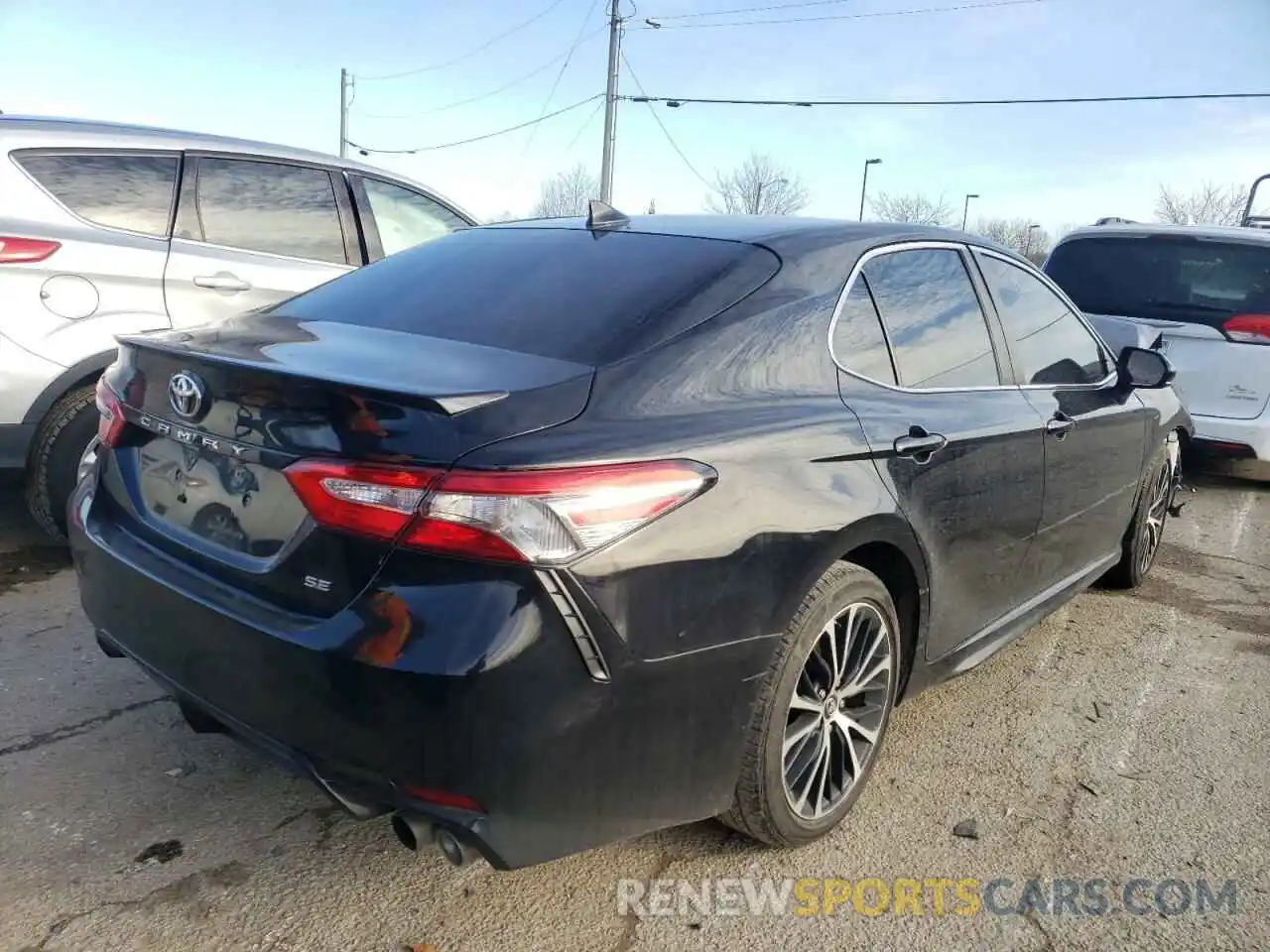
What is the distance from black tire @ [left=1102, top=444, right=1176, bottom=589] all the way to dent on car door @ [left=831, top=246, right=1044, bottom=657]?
149 cm

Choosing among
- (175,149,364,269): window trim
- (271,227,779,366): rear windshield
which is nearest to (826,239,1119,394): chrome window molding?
(271,227,779,366): rear windshield

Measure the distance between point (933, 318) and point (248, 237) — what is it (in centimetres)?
339

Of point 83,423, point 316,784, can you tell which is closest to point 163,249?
point 83,423

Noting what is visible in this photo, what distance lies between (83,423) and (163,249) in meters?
0.86

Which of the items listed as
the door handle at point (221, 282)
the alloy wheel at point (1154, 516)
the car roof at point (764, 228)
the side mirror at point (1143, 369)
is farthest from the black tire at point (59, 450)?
the alloy wheel at point (1154, 516)

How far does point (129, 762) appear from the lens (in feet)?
9.15

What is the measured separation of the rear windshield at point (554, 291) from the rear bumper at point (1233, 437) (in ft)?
17.6

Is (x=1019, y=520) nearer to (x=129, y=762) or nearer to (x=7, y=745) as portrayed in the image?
(x=129, y=762)

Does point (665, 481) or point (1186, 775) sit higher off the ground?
point (665, 481)

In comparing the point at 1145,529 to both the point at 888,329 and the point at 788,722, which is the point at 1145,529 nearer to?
the point at 888,329

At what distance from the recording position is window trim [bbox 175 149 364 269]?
465 centimetres

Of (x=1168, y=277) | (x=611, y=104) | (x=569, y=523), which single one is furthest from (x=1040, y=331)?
(x=611, y=104)

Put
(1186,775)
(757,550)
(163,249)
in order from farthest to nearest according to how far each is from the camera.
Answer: (163,249) < (1186,775) < (757,550)

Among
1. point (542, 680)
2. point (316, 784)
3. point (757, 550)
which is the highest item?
point (757, 550)
